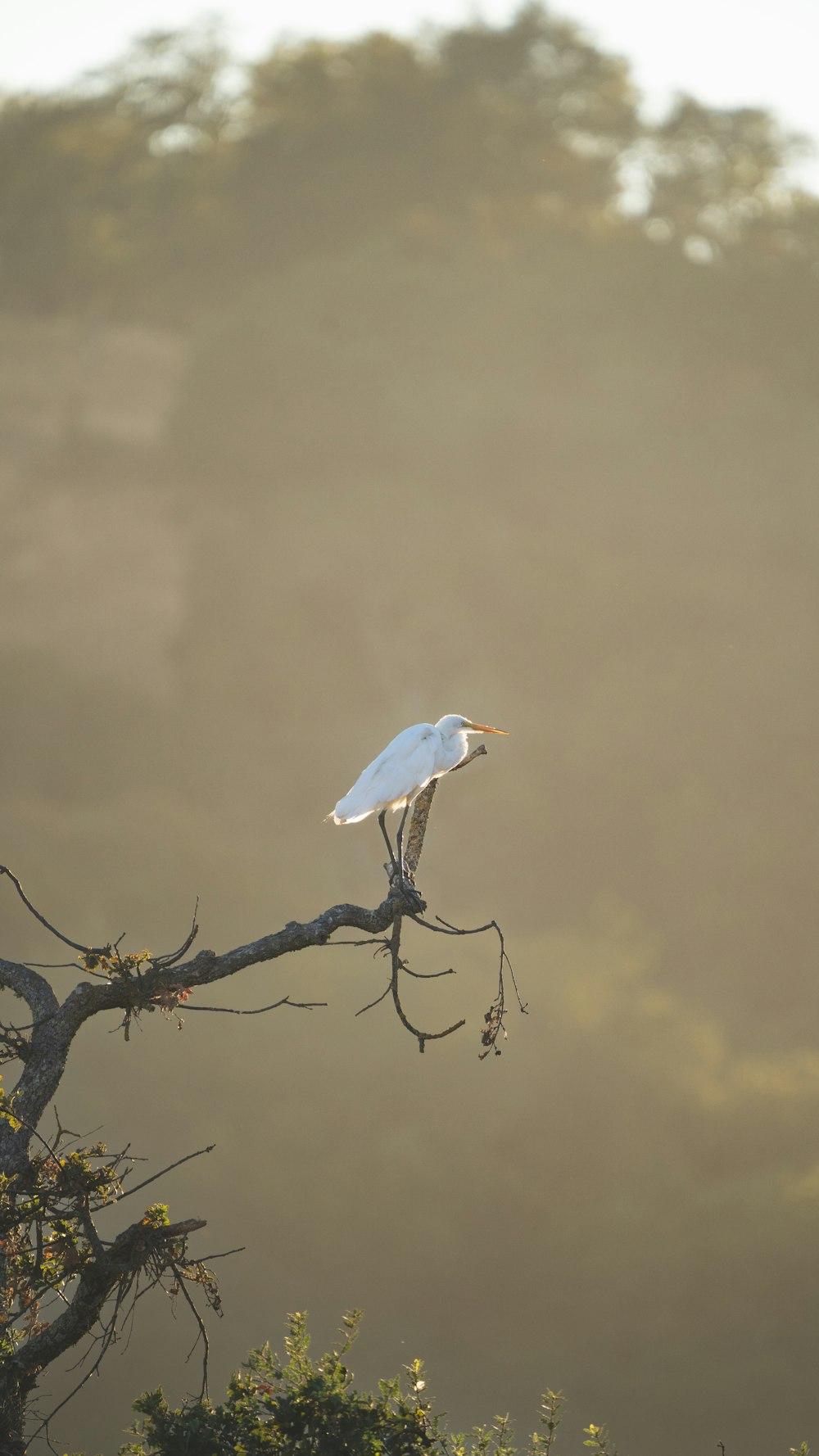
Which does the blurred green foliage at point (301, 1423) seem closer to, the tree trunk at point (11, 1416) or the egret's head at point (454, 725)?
the tree trunk at point (11, 1416)

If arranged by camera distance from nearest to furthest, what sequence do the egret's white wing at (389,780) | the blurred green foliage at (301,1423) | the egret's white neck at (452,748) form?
the blurred green foliage at (301,1423), the egret's white wing at (389,780), the egret's white neck at (452,748)

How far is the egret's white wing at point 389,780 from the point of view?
873 centimetres

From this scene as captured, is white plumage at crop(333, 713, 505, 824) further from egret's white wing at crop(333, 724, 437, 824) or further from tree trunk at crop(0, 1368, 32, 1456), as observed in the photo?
tree trunk at crop(0, 1368, 32, 1456)

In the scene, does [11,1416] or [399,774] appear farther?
[399,774]

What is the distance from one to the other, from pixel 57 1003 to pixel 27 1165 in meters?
0.81

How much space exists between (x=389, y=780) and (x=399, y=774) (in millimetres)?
85

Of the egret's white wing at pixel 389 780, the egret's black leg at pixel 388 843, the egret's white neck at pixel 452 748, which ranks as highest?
the egret's white neck at pixel 452 748

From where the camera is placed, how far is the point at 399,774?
879 cm

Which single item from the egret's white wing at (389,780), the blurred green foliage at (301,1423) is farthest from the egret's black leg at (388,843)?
the blurred green foliage at (301,1423)

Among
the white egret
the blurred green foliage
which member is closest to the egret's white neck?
the white egret

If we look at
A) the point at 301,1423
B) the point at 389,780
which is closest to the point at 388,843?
the point at 389,780

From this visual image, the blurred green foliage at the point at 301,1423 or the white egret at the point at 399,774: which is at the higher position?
the white egret at the point at 399,774

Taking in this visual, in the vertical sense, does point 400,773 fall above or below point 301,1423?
above

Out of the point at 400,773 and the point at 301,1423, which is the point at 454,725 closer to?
the point at 400,773
